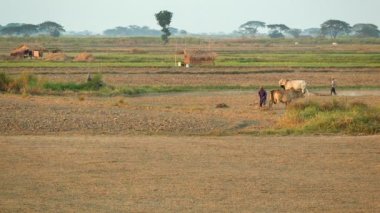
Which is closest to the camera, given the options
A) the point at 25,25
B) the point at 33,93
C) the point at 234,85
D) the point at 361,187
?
the point at 361,187

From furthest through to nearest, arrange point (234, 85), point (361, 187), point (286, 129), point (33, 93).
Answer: point (234, 85) → point (33, 93) → point (286, 129) → point (361, 187)

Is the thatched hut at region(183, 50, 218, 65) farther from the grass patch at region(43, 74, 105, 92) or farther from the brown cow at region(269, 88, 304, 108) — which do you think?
the brown cow at region(269, 88, 304, 108)

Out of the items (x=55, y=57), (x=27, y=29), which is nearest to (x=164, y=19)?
(x=55, y=57)

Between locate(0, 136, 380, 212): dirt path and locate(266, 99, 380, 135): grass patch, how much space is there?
4.10 ft

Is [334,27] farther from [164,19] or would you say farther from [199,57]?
[199,57]

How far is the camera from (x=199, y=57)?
55.2m

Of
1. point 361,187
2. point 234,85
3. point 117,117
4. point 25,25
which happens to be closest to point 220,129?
point 117,117

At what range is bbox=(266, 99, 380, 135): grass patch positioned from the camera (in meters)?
21.1

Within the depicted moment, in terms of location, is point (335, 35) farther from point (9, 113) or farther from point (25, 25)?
point (9, 113)

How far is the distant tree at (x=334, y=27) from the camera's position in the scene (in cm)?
16988

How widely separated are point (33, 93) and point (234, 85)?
12237mm

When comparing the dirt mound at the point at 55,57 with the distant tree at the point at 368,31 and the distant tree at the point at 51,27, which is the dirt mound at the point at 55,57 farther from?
the distant tree at the point at 368,31

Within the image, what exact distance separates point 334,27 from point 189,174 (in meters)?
163

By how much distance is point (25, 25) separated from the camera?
559 feet
